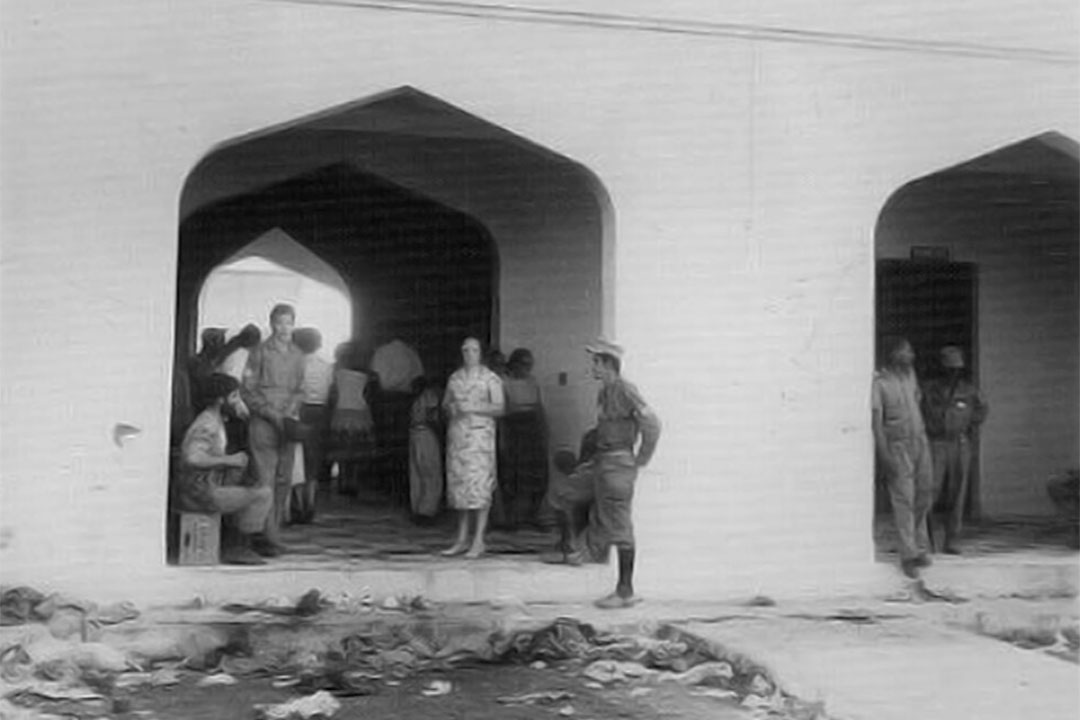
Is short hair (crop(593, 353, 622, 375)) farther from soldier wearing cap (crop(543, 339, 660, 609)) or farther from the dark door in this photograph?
the dark door

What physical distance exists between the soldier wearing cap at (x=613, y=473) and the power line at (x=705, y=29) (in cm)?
53

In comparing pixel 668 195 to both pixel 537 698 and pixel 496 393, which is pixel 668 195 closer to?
pixel 496 393

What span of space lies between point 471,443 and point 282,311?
1.39 feet

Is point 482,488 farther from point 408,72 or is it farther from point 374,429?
point 408,72

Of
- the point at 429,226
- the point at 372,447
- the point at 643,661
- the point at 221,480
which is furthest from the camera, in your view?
the point at 429,226

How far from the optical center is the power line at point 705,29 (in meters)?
2.34

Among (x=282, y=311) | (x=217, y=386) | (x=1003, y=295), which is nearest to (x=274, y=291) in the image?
(x=282, y=311)

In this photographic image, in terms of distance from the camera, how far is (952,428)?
9.35ft

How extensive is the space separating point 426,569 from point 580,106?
2.64 ft

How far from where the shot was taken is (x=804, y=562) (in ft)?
7.90

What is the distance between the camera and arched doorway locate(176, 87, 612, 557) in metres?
2.53

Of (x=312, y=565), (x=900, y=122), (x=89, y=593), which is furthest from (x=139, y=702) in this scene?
(x=900, y=122)

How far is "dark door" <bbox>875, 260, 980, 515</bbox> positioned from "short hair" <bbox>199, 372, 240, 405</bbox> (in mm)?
1103

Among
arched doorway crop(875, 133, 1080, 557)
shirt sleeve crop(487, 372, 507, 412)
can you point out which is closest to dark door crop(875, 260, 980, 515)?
arched doorway crop(875, 133, 1080, 557)
